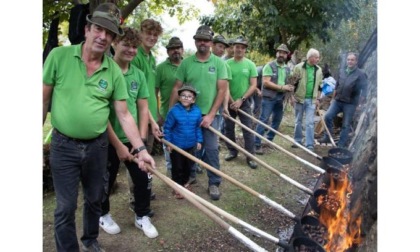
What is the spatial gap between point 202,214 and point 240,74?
2.52 meters

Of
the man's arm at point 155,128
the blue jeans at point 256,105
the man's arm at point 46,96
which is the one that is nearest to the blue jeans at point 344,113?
the blue jeans at point 256,105

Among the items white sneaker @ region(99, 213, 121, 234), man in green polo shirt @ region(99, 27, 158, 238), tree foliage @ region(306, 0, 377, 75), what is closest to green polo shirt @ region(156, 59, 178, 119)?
man in green polo shirt @ region(99, 27, 158, 238)

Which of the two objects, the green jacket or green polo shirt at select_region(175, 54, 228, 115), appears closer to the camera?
green polo shirt at select_region(175, 54, 228, 115)

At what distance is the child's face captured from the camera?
3.81 m

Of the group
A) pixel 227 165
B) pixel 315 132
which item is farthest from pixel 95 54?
pixel 315 132

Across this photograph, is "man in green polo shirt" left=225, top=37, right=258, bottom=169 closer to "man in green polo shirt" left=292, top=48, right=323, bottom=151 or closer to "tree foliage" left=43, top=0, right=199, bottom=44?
"man in green polo shirt" left=292, top=48, right=323, bottom=151

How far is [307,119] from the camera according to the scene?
18.4ft

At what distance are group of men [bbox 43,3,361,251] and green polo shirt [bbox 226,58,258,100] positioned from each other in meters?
0.39

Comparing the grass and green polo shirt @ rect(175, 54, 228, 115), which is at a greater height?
green polo shirt @ rect(175, 54, 228, 115)

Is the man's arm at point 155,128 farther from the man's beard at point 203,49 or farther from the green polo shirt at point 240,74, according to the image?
the green polo shirt at point 240,74

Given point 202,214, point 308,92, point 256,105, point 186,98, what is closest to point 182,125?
point 186,98

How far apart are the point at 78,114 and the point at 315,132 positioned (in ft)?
13.6

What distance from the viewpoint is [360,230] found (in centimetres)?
279
